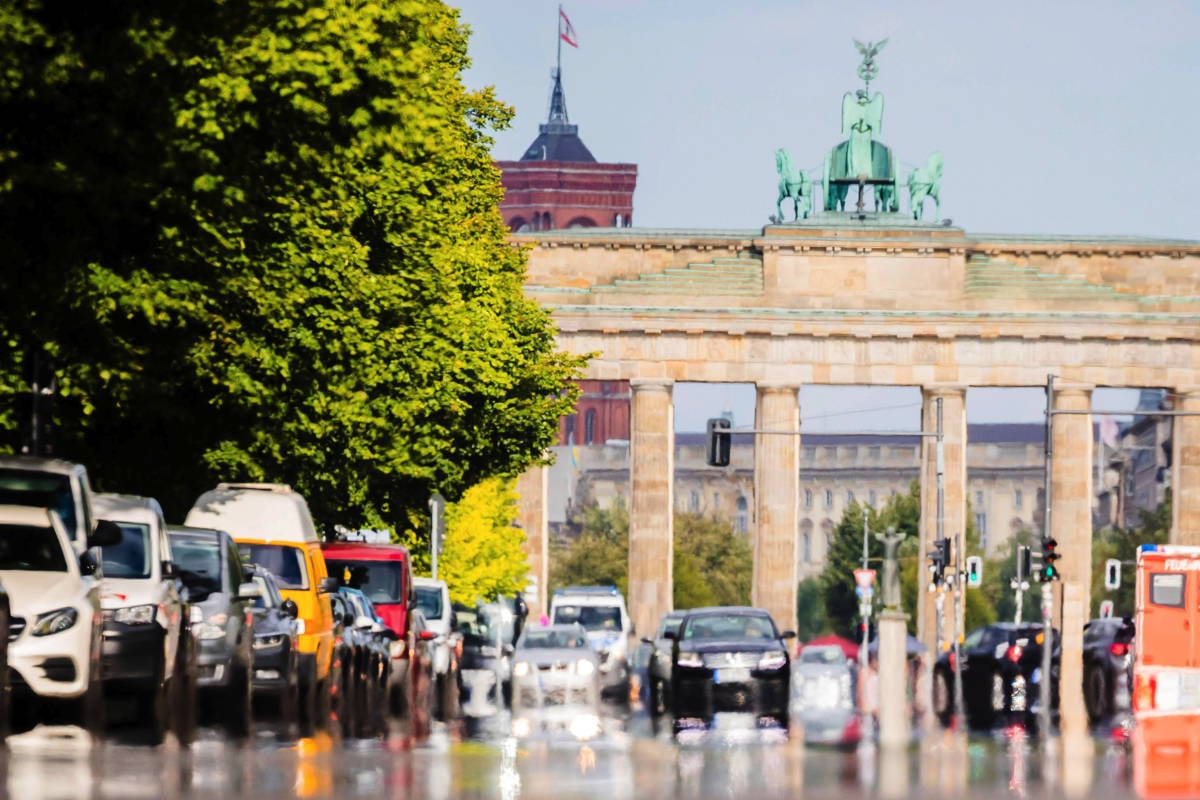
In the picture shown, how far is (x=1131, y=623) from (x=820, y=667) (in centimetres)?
580

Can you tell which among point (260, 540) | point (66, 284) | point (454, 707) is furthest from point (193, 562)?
point (454, 707)

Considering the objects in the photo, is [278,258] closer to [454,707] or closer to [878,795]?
[454,707]

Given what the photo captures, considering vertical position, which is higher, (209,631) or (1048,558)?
(1048,558)

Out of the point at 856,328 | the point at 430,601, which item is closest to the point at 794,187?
the point at 856,328

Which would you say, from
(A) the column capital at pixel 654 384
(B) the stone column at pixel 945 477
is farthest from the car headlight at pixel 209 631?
(A) the column capital at pixel 654 384

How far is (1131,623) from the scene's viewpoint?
4575cm

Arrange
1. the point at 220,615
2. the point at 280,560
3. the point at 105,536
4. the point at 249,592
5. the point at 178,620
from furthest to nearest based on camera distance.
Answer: the point at 280,560 < the point at 249,592 < the point at 220,615 < the point at 178,620 < the point at 105,536

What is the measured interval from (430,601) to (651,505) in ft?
136

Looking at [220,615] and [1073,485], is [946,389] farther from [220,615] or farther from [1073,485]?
[220,615]

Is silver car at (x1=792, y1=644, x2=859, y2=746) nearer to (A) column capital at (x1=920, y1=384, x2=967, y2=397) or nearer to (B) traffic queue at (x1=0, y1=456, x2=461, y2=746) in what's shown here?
(B) traffic queue at (x1=0, y1=456, x2=461, y2=746)

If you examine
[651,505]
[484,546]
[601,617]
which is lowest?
[601,617]

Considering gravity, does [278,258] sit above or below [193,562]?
above

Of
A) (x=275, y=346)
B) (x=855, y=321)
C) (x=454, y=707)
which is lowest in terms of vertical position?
(x=454, y=707)

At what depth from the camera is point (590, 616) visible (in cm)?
6116
